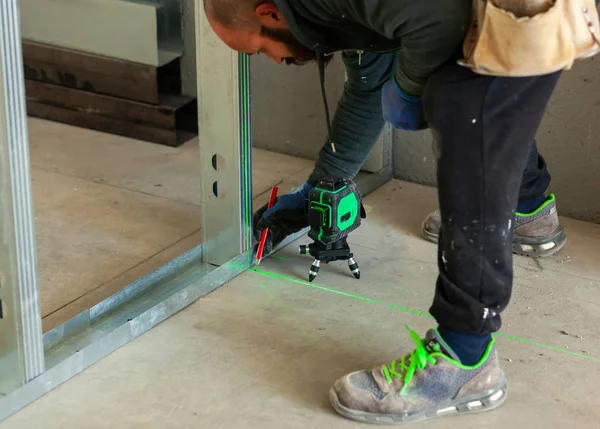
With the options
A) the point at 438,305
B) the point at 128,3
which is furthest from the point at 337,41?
the point at 128,3

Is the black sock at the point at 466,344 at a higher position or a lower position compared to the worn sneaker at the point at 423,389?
higher

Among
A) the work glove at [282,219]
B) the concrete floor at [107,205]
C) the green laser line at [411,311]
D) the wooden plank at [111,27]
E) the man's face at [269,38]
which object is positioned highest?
the man's face at [269,38]

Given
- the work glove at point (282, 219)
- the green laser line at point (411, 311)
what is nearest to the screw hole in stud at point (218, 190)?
the work glove at point (282, 219)

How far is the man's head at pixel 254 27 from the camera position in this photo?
1556 millimetres

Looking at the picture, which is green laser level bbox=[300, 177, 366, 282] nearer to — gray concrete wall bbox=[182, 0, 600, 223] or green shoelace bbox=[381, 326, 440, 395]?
green shoelace bbox=[381, 326, 440, 395]

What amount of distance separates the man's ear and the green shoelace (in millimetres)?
609

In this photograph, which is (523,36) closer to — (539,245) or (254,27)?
(254,27)

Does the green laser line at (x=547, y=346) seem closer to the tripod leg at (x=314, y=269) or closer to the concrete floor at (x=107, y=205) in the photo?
the tripod leg at (x=314, y=269)

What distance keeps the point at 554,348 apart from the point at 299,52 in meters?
0.80

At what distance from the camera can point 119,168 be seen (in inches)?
109

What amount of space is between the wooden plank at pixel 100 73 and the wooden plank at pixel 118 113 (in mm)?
30

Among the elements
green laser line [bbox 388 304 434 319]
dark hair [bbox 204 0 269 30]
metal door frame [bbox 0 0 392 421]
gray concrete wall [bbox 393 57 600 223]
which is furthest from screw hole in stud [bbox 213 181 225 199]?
gray concrete wall [bbox 393 57 600 223]

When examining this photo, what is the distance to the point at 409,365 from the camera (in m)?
1.65

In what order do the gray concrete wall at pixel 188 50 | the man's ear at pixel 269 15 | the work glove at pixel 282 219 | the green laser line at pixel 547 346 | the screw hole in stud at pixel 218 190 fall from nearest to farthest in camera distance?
the man's ear at pixel 269 15
the green laser line at pixel 547 346
the screw hole in stud at pixel 218 190
the work glove at pixel 282 219
the gray concrete wall at pixel 188 50
